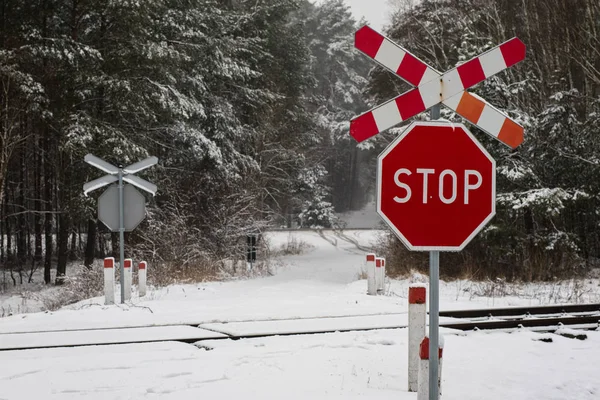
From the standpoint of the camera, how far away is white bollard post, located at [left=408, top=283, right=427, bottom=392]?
5.67 metres

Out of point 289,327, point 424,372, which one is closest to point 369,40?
point 424,372

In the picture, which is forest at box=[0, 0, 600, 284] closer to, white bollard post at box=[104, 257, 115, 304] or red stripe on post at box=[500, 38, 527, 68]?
white bollard post at box=[104, 257, 115, 304]

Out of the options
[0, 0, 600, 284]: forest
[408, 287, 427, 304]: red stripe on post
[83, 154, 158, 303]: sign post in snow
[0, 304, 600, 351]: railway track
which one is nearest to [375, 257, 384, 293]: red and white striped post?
[0, 304, 600, 351]: railway track

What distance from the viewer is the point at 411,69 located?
4.20 metres

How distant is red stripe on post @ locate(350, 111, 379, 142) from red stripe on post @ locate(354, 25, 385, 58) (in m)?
0.41

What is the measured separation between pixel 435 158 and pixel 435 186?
0.19 meters

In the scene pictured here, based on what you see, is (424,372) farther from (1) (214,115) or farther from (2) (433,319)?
(1) (214,115)

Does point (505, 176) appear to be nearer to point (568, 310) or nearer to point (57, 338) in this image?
point (568, 310)

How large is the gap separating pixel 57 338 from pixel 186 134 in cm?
1784

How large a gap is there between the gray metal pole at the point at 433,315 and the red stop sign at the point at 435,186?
12 centimetres

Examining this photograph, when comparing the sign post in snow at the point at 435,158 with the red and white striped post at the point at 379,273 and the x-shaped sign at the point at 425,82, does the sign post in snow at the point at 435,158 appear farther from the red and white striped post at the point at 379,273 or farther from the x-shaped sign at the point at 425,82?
the red and white striped post at the point at 379,273

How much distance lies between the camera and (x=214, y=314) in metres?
11.2

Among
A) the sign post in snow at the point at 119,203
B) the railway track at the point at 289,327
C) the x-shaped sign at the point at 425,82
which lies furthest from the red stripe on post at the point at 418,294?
the sign post in snow at the point at 119,203

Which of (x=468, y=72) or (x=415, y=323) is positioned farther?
(x=415, y=323)
